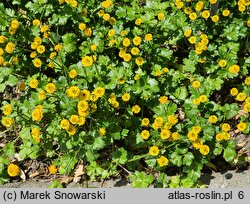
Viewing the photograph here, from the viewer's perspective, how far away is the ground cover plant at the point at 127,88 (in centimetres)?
374

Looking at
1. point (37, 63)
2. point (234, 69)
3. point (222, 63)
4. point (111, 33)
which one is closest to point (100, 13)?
point (111, 33)

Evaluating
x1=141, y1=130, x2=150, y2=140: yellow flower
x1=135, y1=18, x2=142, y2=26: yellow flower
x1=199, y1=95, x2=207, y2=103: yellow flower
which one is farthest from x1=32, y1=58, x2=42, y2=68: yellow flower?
x1=199, y1=95, x2=207, y2=103: yellow flower

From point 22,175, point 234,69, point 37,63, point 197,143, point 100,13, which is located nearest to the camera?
point 197,143

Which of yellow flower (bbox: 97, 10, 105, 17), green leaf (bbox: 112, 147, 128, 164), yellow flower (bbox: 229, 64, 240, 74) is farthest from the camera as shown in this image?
yellow flower (bbox: 97, 10, 105, 17)

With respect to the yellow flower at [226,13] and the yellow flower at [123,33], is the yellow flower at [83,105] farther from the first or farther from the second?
the yellow flower at [226,13]

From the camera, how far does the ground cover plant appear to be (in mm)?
3736

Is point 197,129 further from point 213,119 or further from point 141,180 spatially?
point 141,180

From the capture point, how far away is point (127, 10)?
4387 millimetres

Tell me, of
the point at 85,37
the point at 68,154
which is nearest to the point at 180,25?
the point at 85,37

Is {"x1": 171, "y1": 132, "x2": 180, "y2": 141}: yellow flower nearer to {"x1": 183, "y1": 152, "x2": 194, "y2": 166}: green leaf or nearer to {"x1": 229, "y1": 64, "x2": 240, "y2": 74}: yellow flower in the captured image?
{"x1": 183, "y1": 152, "x2": 194, "y2": 166}: green leaf

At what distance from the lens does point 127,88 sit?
3941 mm

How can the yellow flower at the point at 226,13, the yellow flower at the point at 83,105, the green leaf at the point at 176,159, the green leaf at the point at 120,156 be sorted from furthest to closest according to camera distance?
the yellow flower at the point at 226,13, the green leaf at the point at 120,156, the green leaf at the point at 176,159, the yellow flower at the point at 83,105

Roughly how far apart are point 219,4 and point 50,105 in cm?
218

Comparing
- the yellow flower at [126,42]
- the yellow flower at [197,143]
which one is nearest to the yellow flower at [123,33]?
the yellow flower at [126,42]
